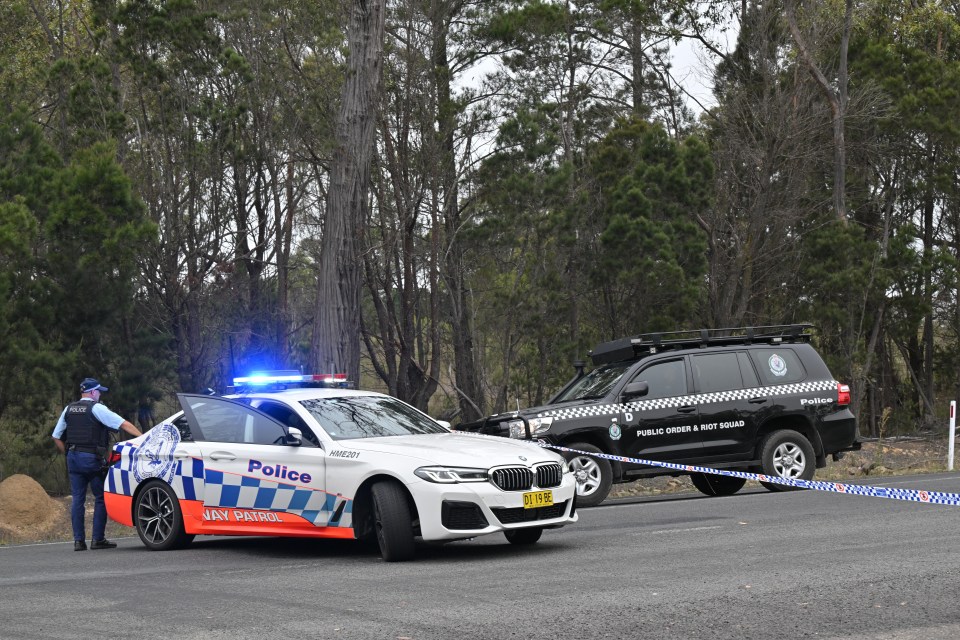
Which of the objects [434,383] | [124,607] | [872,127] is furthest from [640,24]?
[124,607]

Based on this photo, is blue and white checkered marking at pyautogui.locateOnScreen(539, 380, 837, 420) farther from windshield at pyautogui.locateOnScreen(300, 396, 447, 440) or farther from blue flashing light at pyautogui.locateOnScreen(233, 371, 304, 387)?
blue flashing light at pyautogui.locateOnScreen(233, 371, 304, 387)

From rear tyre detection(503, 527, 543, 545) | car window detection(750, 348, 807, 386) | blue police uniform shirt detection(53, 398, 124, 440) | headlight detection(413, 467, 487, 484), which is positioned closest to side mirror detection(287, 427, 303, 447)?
headlight detection(413, 467, 487, 484)

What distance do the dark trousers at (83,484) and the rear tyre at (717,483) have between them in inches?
314

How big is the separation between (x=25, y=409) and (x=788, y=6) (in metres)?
23.5

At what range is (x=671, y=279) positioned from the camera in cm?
3086

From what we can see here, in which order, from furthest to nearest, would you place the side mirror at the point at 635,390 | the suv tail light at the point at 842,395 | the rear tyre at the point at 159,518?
the suv tail light at the point at 842,395, the side mirror at the point at 635,390, the rear tyre at the point at 159,518

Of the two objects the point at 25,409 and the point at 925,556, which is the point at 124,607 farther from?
the point at 25,409

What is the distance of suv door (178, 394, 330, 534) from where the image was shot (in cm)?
1030

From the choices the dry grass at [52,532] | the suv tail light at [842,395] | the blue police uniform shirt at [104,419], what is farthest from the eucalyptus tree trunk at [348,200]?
the suv tail light at [842,395]

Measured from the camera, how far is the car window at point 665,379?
15.3 meters

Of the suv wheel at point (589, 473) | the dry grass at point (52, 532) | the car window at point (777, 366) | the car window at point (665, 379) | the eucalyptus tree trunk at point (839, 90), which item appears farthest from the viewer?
the eucalyptus tree trunk at point (839, 90)

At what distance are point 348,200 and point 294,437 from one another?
1056cm

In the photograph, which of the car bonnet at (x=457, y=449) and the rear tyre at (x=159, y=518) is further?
the rear tyre at (x=159, y=518)

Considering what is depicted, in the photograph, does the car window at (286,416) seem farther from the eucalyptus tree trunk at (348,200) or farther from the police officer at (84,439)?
the eucalyptus tree trunk at (348,200)
